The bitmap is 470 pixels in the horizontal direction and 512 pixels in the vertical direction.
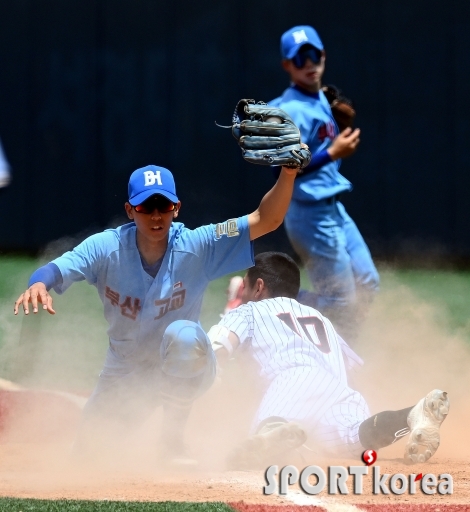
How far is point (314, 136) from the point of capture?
21.0ft

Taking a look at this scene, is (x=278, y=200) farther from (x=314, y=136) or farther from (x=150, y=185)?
(x=314, y=136)

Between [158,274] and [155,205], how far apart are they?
12.6 inches

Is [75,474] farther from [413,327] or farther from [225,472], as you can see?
[413,327]

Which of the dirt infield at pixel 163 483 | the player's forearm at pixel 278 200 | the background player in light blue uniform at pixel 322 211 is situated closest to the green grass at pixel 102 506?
the dirt infield at pixel 163 483

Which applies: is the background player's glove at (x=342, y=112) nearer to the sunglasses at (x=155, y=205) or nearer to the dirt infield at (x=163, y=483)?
the sunglasses at (x=155, y=205)

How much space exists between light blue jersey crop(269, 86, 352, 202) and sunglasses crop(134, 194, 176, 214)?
2.17m

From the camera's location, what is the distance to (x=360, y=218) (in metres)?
9.18

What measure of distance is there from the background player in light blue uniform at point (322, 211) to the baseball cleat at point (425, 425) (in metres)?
2.13

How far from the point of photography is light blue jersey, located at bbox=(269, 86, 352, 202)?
20.8 ft

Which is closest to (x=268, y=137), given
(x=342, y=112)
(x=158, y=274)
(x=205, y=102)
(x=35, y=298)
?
(x=158, y=274)

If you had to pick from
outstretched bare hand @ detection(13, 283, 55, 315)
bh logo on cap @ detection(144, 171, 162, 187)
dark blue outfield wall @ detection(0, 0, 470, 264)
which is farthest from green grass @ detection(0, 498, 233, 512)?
dark blue outfield wall @ detection(0, 0, 470, 264)

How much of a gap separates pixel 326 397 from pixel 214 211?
4.84 metres

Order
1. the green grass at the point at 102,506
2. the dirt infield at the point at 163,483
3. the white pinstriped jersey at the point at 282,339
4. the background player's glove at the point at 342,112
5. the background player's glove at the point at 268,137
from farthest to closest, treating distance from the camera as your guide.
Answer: the background player's glove at the point at 342,112 < the white pinstriped jersey at the point at 282,339 < the background player's glove at the point at 268,137 < the dirt infield at the point at 163,483 < the green grass at the point at 102,506

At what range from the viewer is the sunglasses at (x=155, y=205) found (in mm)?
4270
